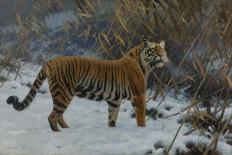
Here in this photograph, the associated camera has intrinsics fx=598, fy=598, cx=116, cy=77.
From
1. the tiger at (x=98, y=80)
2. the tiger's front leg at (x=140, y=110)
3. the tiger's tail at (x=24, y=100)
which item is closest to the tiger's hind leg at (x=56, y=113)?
the tiger at (x=98, y=80)

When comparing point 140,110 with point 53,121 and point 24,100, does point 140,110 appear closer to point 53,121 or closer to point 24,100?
point 53,121

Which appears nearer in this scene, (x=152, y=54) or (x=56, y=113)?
(x=56, y=113)

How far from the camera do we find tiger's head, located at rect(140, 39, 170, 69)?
4512 millimetres

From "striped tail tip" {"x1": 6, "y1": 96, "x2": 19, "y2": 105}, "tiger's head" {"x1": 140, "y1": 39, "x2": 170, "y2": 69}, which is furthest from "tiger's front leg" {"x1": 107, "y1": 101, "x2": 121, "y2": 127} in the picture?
"striped tail tip" {"x1": 6, "y1": 96, "x2": 19, "y2": 105}

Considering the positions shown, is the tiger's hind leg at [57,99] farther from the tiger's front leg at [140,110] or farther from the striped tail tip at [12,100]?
the tiger's front leg at [140,110]

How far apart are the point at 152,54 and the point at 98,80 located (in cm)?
46

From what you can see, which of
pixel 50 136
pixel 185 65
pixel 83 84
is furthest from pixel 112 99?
pixel 185 65

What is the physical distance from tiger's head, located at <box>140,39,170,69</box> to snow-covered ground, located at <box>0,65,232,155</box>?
0.47 meters

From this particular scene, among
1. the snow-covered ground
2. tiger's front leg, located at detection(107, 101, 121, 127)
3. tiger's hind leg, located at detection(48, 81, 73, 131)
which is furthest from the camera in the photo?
tiger's front leg, located at detection(107, 101, 121, 127)

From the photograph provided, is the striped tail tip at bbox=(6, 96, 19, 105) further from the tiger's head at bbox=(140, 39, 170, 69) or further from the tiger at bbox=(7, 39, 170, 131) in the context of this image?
the tiger's head at bbox=(140, 39, 170, 69)

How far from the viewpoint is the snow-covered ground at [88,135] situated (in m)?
3.69

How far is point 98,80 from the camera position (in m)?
4.44

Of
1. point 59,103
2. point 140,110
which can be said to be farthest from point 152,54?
point 59,103

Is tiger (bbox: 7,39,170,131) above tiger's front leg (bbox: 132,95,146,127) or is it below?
above
